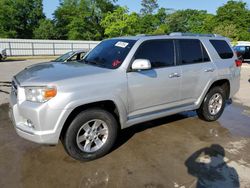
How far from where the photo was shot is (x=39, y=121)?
10.5 feet

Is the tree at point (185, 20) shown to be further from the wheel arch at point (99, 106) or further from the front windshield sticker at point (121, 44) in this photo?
the wheel arch at point (99, 106)

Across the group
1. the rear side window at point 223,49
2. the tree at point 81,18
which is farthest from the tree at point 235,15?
the rear side window at point 223,49

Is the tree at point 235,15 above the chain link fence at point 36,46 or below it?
above

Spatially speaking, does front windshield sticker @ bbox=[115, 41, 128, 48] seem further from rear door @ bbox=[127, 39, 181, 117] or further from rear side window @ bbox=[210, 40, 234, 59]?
rear side window @ bbox=[210, 40, 234, 59]

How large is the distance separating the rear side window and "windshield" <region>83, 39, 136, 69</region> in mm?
2170

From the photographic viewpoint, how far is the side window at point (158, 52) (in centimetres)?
421

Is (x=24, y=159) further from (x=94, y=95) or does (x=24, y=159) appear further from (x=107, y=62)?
(x=107, y=62)

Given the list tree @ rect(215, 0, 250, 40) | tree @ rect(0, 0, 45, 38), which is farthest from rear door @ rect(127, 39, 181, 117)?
tree @ rect(215, 0, 250, 40)

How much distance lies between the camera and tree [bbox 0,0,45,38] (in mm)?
50625

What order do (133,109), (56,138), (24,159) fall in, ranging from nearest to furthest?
(56,138)
(24,159)
(133,109)

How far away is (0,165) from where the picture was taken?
11.7 ft

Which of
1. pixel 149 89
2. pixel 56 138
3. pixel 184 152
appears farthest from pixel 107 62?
pixel 184 152

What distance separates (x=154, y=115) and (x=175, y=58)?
1150mm

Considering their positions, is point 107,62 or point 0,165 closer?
point 0,165
